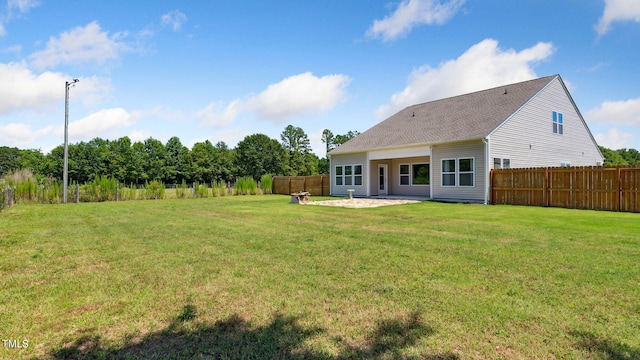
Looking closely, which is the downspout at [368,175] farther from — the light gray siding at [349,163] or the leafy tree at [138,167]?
the leafy tree at [138,167]

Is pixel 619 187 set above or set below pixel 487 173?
below

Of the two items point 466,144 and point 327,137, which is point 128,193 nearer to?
point 466,144

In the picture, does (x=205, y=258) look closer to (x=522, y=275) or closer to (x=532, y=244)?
(x=522, y=275)

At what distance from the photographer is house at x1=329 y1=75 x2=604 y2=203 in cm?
1553

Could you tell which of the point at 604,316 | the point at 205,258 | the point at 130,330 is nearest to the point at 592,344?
the point at 604,316

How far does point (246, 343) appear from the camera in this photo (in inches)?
96.0

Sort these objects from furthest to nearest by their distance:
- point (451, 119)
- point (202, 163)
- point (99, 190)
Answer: point (202, 163) < point (99, 190) < point (451, 119)

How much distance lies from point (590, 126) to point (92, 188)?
99.5 feet

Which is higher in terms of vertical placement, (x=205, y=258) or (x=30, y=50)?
(x=30, y=50)

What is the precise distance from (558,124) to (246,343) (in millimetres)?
21420

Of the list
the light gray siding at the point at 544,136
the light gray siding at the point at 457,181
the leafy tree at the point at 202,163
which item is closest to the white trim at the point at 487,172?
the light gray siding at the point at 457,181

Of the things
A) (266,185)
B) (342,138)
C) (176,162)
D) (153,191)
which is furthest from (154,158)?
(153,191)

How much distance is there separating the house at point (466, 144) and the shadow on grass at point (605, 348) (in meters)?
13.7

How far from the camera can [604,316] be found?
109 inches
